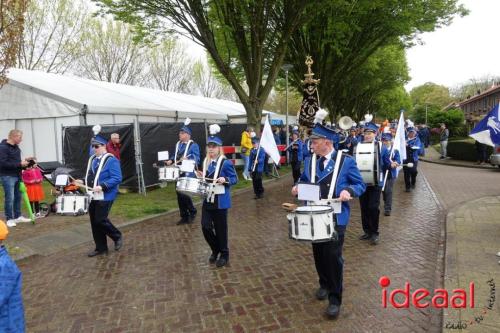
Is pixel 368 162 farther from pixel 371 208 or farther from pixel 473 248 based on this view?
pixel 473 248

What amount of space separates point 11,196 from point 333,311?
24.8 ft

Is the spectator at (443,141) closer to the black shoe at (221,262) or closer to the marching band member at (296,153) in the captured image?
the marching band member at (296,153)

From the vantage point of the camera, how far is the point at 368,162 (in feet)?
24.6

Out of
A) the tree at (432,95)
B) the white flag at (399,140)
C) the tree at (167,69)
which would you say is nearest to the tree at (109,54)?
the tree at (167,69)

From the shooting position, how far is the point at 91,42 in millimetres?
36500

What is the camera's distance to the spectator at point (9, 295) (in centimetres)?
295

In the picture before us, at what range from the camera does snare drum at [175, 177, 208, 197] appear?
601cm

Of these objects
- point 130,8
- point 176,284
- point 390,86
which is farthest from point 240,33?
point 390,86

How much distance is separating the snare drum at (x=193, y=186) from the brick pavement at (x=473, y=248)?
3385 mm

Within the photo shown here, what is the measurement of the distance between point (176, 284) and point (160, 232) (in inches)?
123

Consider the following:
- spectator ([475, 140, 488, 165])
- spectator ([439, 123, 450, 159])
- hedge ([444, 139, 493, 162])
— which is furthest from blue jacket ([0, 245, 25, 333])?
spectator ([439, 123, 450, 159])

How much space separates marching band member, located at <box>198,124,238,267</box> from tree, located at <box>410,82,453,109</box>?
90.3 metres

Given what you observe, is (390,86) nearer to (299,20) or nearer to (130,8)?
(299,20)

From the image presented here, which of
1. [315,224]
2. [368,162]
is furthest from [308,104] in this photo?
[315,224]
